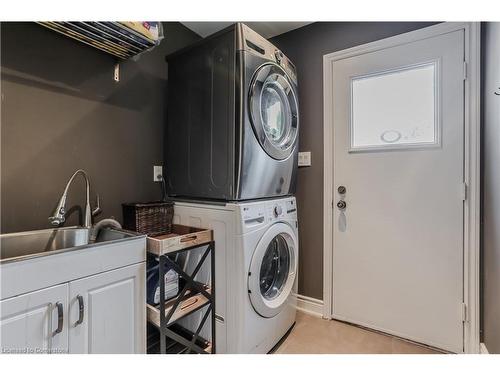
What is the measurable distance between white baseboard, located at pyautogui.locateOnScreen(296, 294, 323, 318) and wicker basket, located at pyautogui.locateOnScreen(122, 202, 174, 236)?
127cm

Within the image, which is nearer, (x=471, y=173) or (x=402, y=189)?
(x=471, y=173)

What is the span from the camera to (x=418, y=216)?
1.65m

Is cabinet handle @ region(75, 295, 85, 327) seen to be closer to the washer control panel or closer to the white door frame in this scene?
the washer control panel

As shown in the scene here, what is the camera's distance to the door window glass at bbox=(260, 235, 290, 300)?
5.39ft

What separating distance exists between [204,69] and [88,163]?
3.02 ft

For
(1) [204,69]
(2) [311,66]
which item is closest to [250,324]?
(1) [204,69]

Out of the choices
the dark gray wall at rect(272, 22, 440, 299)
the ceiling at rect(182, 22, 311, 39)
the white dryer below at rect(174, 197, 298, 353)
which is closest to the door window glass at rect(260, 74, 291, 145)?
the dark gray wall at rect(272, 22, 440, 299)

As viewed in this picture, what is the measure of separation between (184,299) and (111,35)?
4.97ft

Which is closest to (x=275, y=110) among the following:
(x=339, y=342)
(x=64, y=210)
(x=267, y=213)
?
(x=267, y=213)

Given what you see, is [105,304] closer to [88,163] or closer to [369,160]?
[88,163]

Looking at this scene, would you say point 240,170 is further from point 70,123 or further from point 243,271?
point 70,123

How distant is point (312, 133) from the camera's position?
204 centimetres

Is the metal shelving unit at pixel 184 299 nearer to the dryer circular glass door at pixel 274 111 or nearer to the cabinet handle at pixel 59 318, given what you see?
the cabinet handle at pixel 59 318

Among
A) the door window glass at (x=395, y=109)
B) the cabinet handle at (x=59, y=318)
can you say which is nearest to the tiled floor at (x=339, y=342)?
the cabinet handle at (x=59, y=318)
